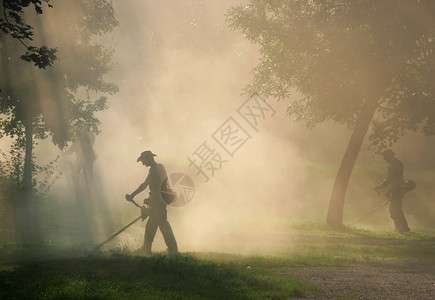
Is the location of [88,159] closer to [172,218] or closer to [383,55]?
[172,218]

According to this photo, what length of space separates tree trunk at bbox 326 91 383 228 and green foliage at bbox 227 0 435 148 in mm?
446

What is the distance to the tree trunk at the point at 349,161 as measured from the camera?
55.3 ft

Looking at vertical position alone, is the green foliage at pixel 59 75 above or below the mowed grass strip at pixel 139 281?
above

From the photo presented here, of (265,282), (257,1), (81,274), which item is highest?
(257,1)

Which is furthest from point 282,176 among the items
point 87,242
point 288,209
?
point 87,242

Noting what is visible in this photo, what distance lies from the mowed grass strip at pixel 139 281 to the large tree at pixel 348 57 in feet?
29.1

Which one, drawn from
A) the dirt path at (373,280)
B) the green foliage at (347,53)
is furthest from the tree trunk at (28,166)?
the dirt path at (373,280)

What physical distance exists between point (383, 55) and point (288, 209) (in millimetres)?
10763

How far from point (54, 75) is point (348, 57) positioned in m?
9.92

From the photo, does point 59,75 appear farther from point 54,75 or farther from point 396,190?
point 396,190

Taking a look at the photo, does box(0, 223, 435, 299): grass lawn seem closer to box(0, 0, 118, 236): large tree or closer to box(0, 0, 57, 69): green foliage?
box(0, 0, 57, 69): green foliage

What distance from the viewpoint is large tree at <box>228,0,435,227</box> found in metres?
14.5

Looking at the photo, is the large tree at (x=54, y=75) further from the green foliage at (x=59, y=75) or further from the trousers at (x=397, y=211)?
the trousers at (x=397, y=211)

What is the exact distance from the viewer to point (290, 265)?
1002 cm
